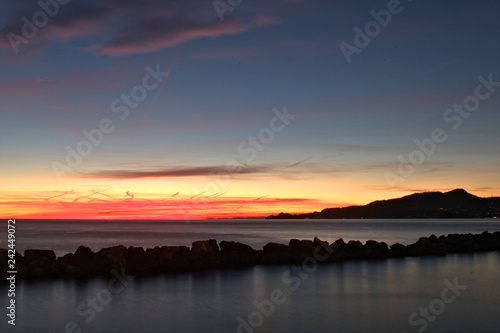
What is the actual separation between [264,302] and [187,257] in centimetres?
782

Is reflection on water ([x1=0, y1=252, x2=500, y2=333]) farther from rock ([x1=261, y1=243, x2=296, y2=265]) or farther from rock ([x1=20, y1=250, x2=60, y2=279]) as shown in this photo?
rock ([x1=261, y1=243, x2=296, y2=265])

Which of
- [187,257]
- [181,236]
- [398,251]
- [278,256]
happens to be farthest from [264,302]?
[181,236]

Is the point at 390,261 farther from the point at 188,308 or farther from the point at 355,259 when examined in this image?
the point at 188,308

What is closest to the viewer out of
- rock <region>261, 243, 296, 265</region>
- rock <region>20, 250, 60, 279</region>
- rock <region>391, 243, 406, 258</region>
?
rock <region>20, 250, 60, 279</region>

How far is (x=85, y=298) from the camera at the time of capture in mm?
14938

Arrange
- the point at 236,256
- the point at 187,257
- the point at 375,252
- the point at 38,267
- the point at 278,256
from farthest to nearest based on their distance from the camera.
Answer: the point at 375,252
the point at 278,256
the point at 236,256
the point at 187,257
the point at 38,267

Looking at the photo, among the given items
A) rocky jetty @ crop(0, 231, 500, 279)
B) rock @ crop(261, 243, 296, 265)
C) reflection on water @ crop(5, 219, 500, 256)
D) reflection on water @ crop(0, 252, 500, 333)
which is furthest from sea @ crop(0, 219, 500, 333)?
reflection on water @ crop(5, 219, 500, 256)

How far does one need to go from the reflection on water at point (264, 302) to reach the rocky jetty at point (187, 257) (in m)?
1.48

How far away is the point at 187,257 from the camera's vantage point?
22125mm

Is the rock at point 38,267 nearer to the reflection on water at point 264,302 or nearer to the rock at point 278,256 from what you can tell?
the reflection on water at point 264,302

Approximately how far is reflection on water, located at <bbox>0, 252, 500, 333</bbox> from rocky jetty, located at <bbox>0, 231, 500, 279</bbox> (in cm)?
148

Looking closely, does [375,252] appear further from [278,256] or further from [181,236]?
[181,236]

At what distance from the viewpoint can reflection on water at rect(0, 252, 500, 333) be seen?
40.0 feet

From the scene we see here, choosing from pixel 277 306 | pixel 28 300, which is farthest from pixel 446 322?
pixel 28 300
